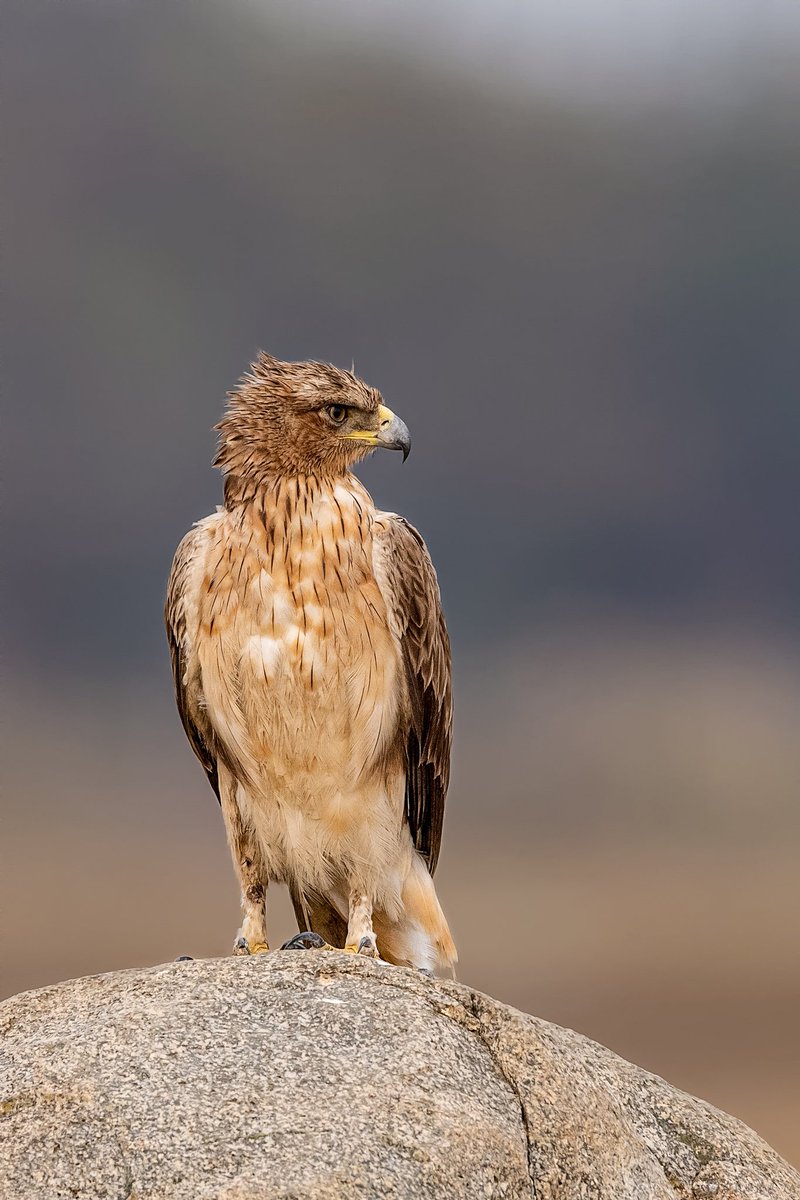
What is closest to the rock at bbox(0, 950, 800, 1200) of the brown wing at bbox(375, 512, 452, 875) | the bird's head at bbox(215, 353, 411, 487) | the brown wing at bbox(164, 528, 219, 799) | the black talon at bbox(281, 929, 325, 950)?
the black talon at bbox(281, 929, 325, 950)

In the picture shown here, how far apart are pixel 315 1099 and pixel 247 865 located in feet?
7.71

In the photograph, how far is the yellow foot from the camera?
273 inches

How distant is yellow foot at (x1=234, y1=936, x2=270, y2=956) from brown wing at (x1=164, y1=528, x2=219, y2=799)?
109 cm

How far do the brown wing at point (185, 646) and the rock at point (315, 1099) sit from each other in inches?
74.1

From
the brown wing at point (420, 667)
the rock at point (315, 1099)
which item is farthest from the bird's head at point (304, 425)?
the rock at point (315, 1099)

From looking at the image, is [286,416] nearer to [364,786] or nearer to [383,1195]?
[364,786]

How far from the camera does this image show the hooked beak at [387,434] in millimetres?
7234

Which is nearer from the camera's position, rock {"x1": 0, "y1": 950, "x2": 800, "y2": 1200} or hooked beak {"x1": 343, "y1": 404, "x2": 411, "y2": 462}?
rock {"x1": 0, "y1": 950, "x2": 800, "y2": 1200}

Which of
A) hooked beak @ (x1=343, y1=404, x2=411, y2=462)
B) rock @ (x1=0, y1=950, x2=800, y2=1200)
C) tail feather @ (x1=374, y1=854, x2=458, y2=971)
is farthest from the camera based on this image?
tail feather @ (x1=374, y1=854, x2=458, y2=971)

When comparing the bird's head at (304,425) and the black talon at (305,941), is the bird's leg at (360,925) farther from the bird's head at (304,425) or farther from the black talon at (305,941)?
the bird's head at (304,425)

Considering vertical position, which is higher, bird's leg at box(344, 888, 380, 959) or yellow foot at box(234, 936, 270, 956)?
bird's leg at box(344, 888, 380, 959)

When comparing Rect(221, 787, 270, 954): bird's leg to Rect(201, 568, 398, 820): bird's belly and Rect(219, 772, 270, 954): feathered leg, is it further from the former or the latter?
Rect(201, 568, 398, 820): bird's belly

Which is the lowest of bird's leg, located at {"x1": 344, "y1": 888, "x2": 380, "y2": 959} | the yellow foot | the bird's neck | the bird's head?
the yellow foot

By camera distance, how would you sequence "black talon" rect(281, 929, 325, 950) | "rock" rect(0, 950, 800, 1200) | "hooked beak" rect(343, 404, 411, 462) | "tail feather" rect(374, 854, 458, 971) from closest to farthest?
"rock" rect(0, 950, 800, 1200), "black talon" rect(281, 929, 325, 950), "hooked beak" rect(343, 404, 411, 462), "tail feather" rect(374, 854, 458, 971)
